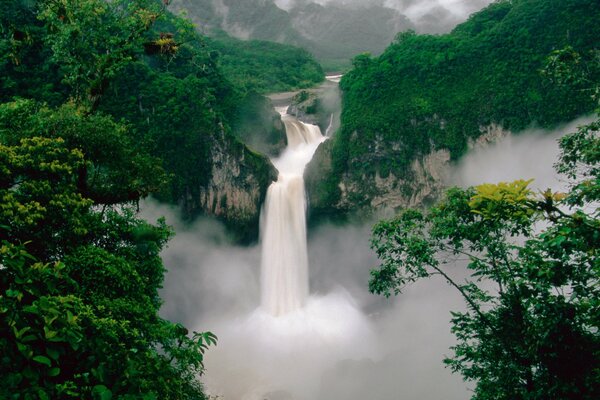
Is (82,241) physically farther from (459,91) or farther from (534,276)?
(459,91)

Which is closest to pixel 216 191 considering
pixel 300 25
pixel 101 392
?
pixel 101 392

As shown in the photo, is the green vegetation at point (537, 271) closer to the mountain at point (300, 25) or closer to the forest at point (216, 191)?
the forest at point (216, 191)

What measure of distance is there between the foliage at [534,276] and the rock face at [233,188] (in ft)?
58.7

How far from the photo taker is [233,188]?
1017 inches

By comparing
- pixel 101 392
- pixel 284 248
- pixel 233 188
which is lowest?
pixel 101 392

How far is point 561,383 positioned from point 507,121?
2432 centimetres

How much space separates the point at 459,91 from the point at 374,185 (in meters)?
8.76

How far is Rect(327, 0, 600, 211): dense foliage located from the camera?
83.2 ft

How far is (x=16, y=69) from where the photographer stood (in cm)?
1912

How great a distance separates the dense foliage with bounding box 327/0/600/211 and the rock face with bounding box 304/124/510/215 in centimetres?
23

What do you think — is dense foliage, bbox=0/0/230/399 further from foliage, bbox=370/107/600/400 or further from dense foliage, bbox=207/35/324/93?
dense foliage, bbox=207/35/324/93

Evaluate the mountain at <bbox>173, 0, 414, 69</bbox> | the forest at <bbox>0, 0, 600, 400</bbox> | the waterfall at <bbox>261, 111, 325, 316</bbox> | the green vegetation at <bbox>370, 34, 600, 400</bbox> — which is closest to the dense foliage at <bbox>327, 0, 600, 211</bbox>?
the forest at <bbox>0, 0, 600, 400</bbox>

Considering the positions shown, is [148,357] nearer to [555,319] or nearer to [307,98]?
[555,319]

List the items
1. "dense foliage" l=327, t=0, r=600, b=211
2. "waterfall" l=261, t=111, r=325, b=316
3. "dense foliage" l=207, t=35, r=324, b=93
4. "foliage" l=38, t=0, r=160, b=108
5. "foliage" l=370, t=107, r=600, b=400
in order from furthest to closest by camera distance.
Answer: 1. "dense foliage" l=207, t=35, r=324, b=93
2. "waterfall" l=261, t=111, r=325, b=316
3. "dense foliage" l=327, t=0, r=600, b=211
4. "foliage" l=38, t=0, r=160, b=108
5. "foliage" l=370, t=107, r=600, b=400
